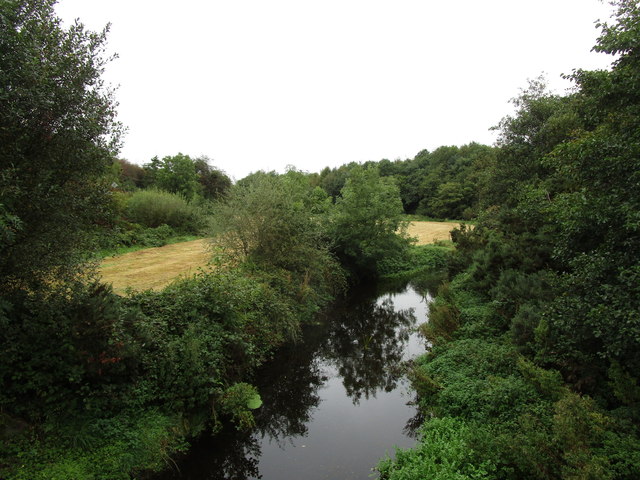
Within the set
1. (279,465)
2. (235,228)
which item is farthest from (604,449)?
(235,228)

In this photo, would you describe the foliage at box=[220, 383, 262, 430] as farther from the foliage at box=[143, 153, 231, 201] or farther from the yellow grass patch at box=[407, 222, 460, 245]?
the foliage at box=[143, 153, 231, 201]

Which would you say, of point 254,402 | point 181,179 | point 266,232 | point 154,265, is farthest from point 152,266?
point 181,179

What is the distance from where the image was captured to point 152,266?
1900 cm

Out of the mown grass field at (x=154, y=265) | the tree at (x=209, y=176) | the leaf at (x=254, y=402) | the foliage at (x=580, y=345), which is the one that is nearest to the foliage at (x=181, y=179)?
the tree at (x=209, y=176)

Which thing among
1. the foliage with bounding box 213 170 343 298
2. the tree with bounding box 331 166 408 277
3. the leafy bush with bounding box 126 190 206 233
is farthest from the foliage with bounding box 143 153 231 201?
the foliage with bounding box 213 170 343 298

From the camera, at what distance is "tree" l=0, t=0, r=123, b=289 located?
5.68 meters

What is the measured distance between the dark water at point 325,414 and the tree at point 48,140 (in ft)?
16.7

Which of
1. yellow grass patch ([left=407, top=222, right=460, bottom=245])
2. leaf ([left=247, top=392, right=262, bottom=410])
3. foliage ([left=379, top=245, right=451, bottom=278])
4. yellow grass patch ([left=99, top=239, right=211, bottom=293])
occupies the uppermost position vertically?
yellow grass patch ([left=99, top=239, right=211, bottom=293])

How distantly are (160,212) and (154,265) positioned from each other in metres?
13.0

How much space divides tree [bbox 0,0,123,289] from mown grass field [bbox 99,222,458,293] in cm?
515

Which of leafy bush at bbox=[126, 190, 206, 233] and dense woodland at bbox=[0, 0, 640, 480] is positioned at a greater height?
leafy bush at bbox=[126, 190, 206, 233]

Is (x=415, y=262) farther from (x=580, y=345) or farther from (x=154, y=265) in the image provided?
(x=580, y=345)

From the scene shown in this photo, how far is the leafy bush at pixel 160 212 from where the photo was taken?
29.6 metres

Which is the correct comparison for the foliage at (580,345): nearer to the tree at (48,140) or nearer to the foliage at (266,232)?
the foliage at (266,232)
